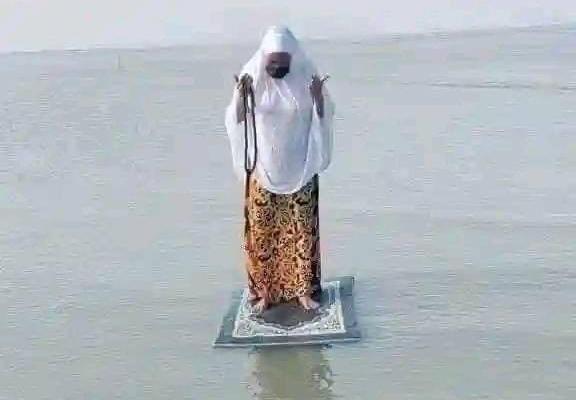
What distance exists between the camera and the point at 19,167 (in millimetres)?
8727

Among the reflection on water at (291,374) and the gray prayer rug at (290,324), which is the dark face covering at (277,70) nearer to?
the gray prayer rug at (290,324)

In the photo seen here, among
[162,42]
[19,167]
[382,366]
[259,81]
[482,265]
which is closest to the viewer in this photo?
[382,366]

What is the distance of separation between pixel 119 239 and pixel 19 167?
2.71 metres

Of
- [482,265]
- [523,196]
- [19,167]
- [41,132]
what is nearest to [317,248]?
[482,265]

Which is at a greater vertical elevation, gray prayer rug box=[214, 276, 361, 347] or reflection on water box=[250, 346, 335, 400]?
gray prayer rug box=[214, 276, 361, 347]

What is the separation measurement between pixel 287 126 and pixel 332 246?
1.53 m

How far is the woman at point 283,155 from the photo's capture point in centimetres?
466

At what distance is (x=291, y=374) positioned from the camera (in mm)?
4332

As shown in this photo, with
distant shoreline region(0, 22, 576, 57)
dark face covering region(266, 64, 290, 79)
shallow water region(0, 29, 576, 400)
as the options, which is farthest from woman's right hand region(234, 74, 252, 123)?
distant shoreline region(0, 22, 576, 57)

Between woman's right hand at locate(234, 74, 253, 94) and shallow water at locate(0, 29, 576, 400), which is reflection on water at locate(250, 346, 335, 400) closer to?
shallow water at locate(0, 29, 576, 400)

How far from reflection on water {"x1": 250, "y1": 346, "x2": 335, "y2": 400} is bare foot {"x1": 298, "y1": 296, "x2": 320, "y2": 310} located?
14.3 inches

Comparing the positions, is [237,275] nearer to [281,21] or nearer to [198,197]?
[198,197]

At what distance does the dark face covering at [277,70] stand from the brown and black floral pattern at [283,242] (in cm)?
49

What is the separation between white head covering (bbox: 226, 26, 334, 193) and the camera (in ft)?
15.3
